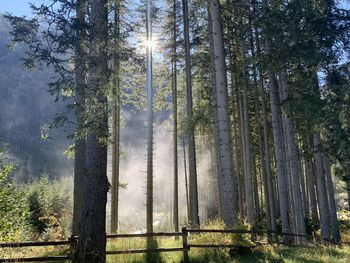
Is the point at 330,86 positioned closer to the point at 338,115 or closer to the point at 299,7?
the point at 338,115

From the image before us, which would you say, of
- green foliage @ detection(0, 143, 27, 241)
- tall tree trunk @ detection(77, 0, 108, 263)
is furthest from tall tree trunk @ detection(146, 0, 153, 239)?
green foliage @ detection(0, 143, 27, 241)

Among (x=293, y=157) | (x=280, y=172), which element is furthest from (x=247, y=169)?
(x=293, y=157)

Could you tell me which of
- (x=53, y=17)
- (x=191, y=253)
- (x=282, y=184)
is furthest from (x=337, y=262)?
(x=53, y=17)

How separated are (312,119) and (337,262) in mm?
4789

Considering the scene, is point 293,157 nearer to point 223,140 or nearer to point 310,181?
point 223,140

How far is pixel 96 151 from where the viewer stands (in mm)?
8688

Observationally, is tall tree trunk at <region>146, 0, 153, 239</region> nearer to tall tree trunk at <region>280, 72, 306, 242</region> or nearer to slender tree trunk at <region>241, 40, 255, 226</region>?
slender tree trunk at <region>241, 40, 255, 226</region>

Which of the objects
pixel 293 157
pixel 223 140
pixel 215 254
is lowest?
pixel 215 254

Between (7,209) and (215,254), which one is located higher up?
(7,209)

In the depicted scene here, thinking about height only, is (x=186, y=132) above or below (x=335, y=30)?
below

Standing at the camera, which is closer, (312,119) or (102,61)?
(102,61)

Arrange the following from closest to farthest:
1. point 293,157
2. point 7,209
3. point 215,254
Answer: point 7,209 < point 215,254 < point 293,157

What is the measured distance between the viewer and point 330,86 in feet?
44.7

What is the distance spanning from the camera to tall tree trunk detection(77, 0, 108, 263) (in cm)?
815
